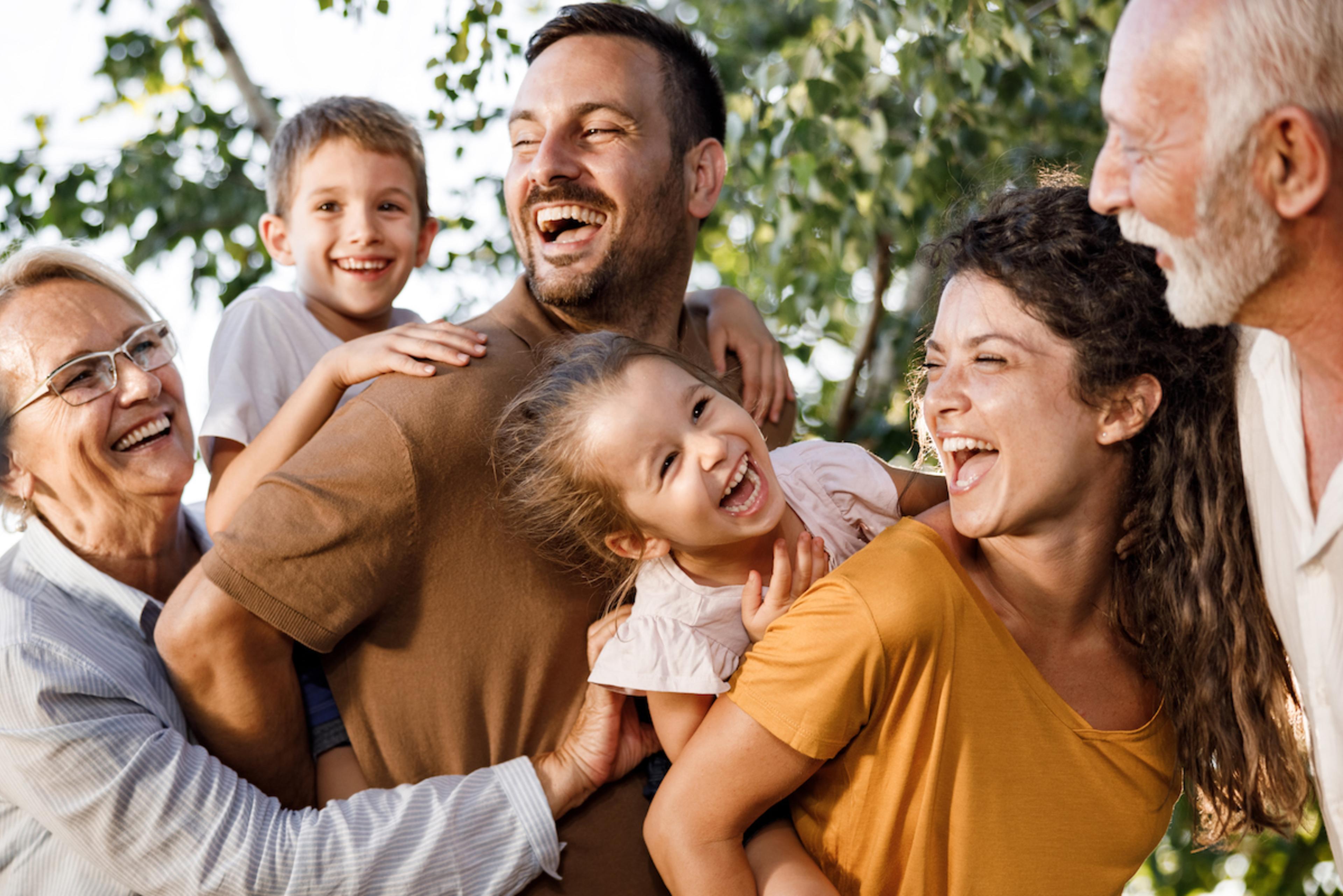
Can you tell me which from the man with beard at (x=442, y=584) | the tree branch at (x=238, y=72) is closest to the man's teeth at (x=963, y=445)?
the man with beard at (x=442, y=584)

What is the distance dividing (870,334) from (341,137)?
A: 2190 mm

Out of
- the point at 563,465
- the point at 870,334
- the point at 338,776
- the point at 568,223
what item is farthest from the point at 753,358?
the point at 870,334

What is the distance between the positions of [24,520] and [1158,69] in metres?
2.19

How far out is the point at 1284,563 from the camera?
1.80m

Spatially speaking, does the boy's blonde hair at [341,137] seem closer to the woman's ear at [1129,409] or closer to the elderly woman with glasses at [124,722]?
the elderly woman with glasses at [124,722]

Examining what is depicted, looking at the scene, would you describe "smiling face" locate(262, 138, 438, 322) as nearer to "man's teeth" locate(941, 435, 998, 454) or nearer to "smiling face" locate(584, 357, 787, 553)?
"smiling face" locate(584, 357, 787, 553)

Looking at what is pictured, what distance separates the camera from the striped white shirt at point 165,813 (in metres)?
1.98

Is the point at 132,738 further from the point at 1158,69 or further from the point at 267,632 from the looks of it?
the point at 1158,69

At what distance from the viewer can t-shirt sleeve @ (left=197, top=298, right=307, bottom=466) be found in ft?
8.91

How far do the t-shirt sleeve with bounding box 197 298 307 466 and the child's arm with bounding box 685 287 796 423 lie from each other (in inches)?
38.9

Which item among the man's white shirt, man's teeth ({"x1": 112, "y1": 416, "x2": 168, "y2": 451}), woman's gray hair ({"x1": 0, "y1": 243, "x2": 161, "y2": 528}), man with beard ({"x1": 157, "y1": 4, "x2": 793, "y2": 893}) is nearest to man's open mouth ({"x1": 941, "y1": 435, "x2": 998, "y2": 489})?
the man's white shirt

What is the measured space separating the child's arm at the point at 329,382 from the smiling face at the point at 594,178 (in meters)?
0.28

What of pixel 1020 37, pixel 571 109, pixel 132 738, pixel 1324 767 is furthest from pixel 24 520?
pixel 1020 37

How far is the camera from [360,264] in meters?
3.14
